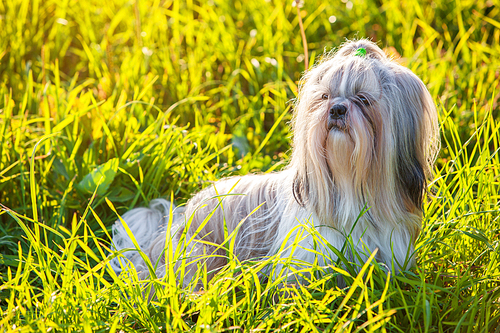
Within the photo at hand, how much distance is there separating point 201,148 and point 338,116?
1628mm

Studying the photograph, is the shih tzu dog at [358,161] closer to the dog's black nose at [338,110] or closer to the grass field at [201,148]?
the dog's black nose at [338,110]

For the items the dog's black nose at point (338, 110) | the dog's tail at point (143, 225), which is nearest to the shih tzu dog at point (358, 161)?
the dog's black nose at point (338, 110)

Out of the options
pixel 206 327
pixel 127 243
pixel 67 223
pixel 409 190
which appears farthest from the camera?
pixel 67 223

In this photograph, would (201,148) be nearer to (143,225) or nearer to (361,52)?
(143,225)

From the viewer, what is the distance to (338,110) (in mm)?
1910

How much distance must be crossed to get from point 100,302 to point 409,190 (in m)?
1.48

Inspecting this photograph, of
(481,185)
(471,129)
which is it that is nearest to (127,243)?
(481,185)

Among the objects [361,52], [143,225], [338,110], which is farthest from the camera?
[143,225]

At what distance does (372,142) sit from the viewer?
1949 mm

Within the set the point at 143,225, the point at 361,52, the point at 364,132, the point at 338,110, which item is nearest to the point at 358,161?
the point at 364,132

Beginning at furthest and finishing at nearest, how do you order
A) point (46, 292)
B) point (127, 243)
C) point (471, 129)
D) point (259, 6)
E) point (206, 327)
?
point (259, 6) < point (471, 129) < point (127, 243) < point (46, 292) < point (206, 327)

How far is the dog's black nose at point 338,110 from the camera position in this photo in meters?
1.90

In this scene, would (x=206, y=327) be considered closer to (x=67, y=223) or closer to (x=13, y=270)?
(x=13, y=270)

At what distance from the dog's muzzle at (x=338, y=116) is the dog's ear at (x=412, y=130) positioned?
24cm
